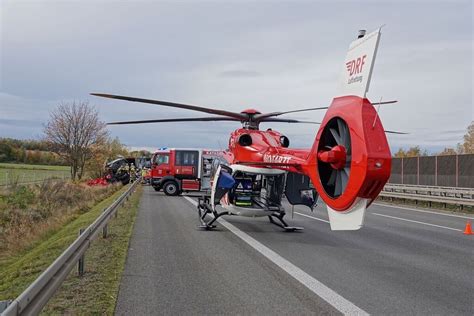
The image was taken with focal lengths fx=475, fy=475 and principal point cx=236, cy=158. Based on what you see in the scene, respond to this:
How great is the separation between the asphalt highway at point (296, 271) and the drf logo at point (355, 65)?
10.4 feet

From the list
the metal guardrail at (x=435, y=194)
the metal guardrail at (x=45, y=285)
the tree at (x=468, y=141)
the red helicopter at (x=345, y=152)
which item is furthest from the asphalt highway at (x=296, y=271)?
the tree at (x=468, y=141)

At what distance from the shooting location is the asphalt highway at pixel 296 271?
5.93 metres

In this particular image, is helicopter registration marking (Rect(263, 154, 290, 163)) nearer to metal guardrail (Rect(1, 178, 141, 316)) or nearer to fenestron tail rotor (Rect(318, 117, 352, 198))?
fenestron tail rotor (Rect(318, 117, 352, 198))

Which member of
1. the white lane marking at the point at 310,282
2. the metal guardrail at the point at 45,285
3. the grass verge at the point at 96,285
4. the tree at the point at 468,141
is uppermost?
the tree at the point at 468,141

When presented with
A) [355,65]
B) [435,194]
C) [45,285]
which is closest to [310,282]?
[355,65]

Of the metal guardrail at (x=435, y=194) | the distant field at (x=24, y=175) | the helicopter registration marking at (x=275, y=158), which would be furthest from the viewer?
the distant field at (x=24, y=175)

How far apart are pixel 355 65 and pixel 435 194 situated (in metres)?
19.3

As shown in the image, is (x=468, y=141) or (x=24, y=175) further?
(x=468, y=141)

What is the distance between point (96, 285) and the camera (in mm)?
6578

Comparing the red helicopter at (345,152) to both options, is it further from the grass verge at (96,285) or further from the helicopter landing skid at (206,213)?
the grass verge at (96,285)

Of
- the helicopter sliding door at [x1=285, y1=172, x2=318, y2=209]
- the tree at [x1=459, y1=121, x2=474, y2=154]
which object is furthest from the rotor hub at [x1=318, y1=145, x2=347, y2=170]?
the tree at [x1=459, y1=121, x2=474, y2=154]

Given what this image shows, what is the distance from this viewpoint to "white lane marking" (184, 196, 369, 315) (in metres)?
5.78

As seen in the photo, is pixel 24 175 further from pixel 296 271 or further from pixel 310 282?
pixel 310 282

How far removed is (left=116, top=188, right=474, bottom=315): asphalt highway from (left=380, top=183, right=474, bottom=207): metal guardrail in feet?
27.5
